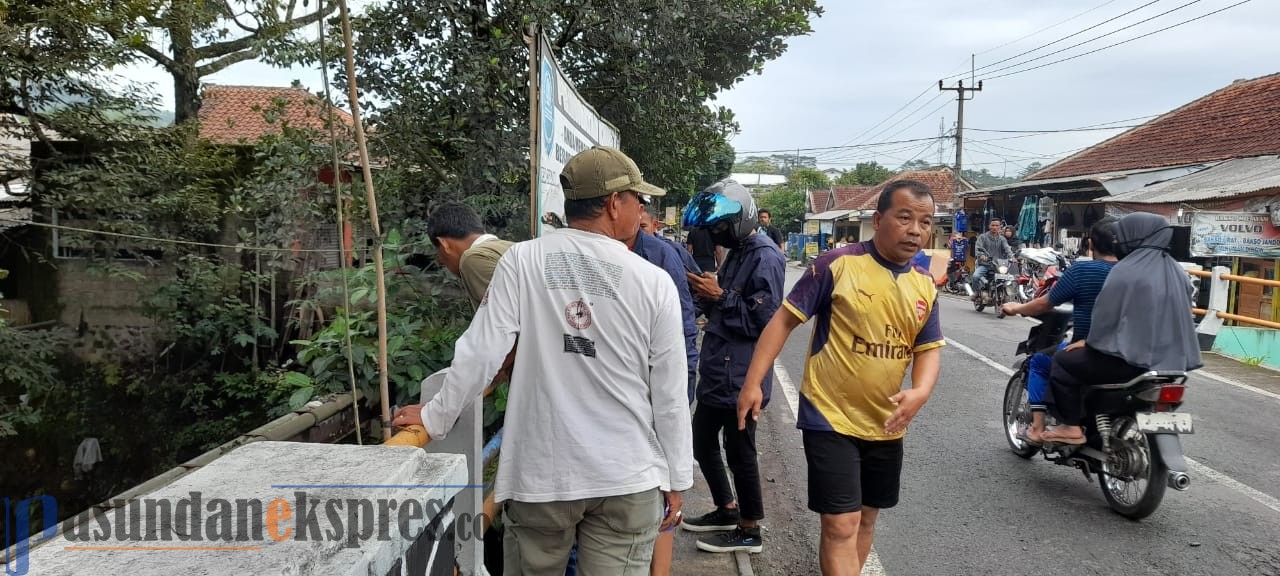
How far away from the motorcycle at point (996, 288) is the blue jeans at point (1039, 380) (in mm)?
7823

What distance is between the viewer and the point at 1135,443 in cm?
390

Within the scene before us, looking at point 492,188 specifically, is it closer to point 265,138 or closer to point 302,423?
point 265,138

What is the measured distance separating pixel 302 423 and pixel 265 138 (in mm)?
2576

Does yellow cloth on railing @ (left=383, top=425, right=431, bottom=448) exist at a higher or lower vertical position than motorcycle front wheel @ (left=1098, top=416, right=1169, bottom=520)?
higher

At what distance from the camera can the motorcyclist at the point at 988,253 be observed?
13.3 meters

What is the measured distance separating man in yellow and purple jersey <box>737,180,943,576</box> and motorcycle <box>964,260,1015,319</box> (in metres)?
10.2

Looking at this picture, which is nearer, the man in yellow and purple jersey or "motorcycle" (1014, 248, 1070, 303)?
the man in yellow and purple jersey

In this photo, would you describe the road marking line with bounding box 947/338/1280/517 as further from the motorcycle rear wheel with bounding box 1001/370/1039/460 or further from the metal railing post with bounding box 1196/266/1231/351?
the metal railing post with bounding box 1196/266/1231/351

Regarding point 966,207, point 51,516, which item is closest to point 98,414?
point 51,516

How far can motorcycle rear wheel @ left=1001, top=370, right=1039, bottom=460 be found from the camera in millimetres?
4879

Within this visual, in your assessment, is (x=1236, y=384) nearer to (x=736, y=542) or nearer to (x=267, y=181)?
(x=736, y=542)

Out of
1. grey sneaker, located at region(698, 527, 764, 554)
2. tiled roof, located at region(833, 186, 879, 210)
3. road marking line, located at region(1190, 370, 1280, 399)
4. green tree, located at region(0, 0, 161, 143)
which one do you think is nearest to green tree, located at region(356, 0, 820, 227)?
grey sneaker, located at region(698, 527, 764, 554)

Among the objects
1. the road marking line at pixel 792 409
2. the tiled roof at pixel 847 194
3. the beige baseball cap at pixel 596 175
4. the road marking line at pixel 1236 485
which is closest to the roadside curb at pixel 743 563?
the road marking line at pixel 792 409

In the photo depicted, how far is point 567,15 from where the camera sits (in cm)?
545
